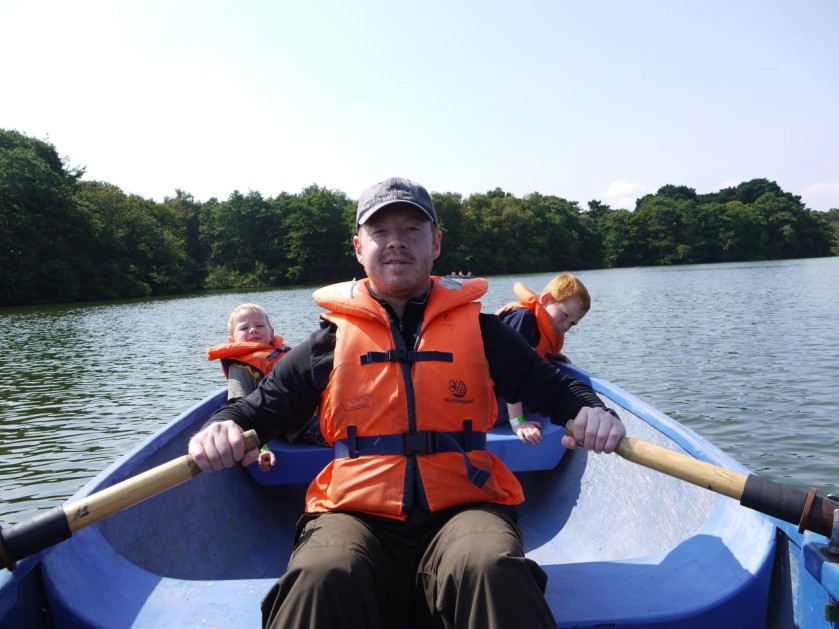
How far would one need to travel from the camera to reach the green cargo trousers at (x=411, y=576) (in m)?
1.37

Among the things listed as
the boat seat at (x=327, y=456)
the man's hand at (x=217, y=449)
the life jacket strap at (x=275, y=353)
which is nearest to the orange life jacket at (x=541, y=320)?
the boat seat at (x=327, y=456)

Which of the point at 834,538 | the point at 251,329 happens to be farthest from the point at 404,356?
the point at 251,329

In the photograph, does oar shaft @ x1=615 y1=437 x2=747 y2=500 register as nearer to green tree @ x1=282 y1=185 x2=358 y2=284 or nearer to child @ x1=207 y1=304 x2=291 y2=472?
child @ x1=207 y1=304 x2=291 y2=472

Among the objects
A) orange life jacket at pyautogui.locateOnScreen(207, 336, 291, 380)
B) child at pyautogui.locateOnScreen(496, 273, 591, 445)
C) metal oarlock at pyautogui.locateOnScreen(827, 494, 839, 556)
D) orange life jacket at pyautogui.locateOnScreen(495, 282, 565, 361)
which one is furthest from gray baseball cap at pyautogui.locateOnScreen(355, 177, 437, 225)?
orange life jacket at pyautogui.locateOnScreen(495, 282, 565, 361)

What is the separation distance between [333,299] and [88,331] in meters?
18.7

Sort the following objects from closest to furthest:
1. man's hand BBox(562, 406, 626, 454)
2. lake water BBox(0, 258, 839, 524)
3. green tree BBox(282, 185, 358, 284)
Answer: man's hand BBox(562, 406, 626, 454) → lake water BBox(0, 258, 839, 524) → green tree BBox(282, 185, 358, 284)

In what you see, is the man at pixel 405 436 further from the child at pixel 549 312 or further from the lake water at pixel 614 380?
the lake water at pixel 614 380

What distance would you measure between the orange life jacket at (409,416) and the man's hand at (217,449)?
0.28 meters

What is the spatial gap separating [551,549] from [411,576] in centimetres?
171

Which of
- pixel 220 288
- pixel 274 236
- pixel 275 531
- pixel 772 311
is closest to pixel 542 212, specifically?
pixel 274 236

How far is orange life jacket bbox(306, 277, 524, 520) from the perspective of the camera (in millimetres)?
1764

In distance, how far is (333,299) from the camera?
6.81ft

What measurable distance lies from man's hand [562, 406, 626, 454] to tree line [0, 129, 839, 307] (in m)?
36.6

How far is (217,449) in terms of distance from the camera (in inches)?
67.1
